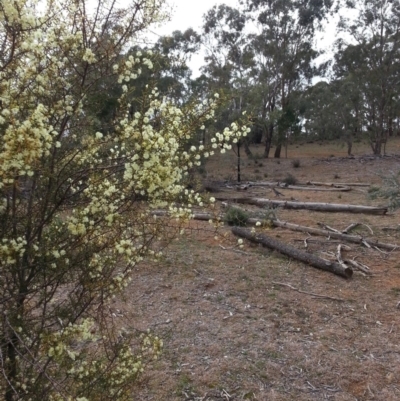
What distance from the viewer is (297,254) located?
7656 mm

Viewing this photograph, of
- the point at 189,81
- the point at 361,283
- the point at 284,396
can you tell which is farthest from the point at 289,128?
the point at 284,396

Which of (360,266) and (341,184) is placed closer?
(360,266)

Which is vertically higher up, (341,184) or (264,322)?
(341,184)

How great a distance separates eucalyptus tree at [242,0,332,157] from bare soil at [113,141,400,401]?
19500 millimetres

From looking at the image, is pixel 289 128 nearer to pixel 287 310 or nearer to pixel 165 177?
pixel 287 310

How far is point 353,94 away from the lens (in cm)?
2727

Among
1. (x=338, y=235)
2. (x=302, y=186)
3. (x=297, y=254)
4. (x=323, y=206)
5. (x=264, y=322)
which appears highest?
(x=302, y=186)

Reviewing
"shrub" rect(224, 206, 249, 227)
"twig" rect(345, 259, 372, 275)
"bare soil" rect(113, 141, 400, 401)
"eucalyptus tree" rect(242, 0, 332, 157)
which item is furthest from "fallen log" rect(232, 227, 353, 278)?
"eucalyptus tree" rect(242, 0, 332, 157)

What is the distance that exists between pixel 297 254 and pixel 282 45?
22920 millimetres

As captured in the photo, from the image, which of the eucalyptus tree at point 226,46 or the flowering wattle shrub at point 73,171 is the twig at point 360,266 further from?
the eucalyptus tree at point 226,46

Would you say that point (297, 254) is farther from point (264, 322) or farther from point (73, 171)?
point (73, 171)

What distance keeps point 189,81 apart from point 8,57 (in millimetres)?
25621

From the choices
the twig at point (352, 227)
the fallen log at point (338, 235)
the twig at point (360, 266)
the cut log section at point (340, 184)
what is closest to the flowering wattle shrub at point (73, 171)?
the twig at point (360, 266)

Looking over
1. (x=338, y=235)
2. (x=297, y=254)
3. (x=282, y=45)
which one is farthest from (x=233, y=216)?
(x=282, y=45)
